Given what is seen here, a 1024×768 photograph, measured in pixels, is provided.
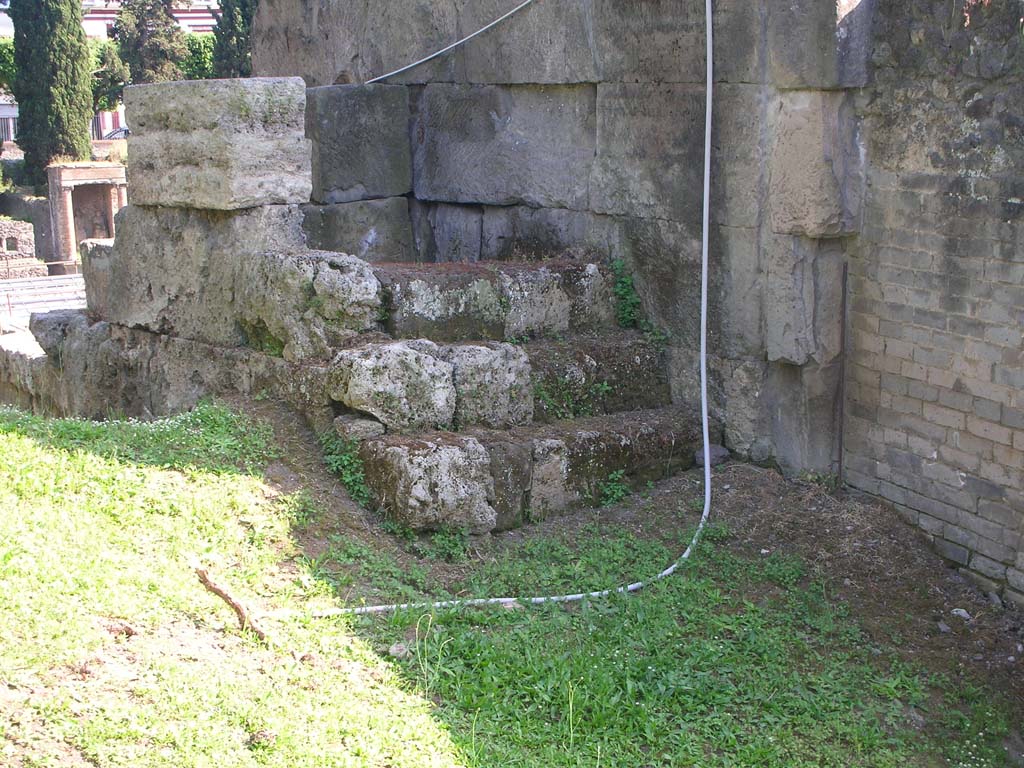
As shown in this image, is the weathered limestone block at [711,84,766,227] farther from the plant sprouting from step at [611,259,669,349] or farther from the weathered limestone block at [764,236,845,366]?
the plant sprouting from step at [611,259,669,349]

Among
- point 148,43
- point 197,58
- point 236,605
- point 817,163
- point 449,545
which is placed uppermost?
point 148,43

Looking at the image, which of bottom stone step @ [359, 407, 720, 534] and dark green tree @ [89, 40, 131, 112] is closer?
bottom stone step @ [359, 407, 720, 534]

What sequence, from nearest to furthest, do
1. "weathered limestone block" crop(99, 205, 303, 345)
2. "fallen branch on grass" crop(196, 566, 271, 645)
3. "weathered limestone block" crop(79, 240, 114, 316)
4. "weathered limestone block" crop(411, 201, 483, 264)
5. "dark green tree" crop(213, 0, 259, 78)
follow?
"fallen branch on grass" crop(196, 566, 271, 645) → "weathered limestone block" crop(99, 205, 303, 345) → "weathered limestone block" crop(411, 201, 483, 264) → "weathered limestone block" crop(79, 240, 114, 316) → "dark green tree" crop(213, 0, 259, 78)

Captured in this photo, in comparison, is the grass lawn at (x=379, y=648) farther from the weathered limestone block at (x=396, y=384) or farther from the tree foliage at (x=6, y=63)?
the tree foliage at (x=6, y=63)

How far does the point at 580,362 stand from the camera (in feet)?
21.6

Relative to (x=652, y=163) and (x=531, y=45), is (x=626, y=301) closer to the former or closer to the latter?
(x=652, y=163)

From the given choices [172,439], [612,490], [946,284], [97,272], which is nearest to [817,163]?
[946,284]

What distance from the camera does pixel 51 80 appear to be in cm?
2767

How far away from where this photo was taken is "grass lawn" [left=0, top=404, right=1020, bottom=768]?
3871mm

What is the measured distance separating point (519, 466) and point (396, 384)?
763 millimetres

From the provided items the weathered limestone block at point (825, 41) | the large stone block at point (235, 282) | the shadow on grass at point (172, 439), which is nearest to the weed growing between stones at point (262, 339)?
the large stone block at point (235, 282)

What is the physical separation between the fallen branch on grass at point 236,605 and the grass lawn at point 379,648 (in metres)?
0.04

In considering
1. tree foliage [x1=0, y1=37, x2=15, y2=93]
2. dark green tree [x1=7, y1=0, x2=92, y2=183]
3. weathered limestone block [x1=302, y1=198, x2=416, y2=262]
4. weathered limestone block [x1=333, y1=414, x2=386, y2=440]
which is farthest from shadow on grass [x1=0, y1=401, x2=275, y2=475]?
tree foliage [x1=0, y1=37, x2=15, y2=93]

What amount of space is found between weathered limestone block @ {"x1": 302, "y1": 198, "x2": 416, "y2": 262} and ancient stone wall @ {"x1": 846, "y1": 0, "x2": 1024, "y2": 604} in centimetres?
344
